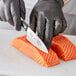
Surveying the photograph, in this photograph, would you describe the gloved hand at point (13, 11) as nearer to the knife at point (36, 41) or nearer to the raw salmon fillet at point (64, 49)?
the knife at point (36, 41)

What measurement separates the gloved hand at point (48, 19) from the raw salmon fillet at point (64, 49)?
0.07 metres

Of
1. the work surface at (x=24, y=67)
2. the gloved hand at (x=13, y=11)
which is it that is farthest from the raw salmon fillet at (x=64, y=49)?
the gloved hand at (x=13, y=11)

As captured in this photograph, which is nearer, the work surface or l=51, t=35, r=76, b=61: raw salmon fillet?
the work surface

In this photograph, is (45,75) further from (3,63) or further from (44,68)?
(3,63)

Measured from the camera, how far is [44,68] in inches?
38.8

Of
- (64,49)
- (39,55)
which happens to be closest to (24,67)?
(39,55)

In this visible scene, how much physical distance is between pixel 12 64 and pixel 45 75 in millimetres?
157

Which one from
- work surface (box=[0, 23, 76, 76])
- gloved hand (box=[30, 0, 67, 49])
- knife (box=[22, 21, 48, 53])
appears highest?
gloved hand (box=[30, 0, 67, 49])

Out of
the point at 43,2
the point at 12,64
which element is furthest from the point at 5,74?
the point at 43,2

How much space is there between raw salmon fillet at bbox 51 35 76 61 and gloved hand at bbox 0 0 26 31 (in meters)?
0.19

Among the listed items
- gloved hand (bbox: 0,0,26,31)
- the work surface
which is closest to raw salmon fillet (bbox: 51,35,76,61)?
the work surface

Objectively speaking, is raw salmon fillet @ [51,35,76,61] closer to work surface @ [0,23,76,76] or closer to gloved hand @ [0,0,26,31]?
work surface @ [0,23,76,76]

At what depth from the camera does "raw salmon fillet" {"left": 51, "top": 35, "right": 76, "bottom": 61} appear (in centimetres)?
105

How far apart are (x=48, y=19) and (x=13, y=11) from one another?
0.52 feet
